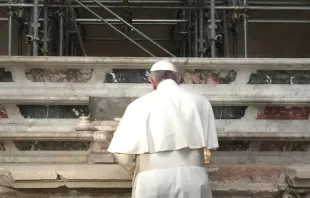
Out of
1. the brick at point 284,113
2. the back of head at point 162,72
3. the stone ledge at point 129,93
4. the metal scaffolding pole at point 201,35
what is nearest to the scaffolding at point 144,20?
the metal scaffolding pole at point 201,35

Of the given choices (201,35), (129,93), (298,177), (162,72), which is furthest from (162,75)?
(201,35)

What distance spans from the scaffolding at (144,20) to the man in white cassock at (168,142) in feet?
8.12

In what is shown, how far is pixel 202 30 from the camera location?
677cm

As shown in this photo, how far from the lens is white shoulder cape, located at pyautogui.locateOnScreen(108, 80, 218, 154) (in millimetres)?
3469

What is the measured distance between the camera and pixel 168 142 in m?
3.46

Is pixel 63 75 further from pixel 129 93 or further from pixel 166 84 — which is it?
pixel 166 84

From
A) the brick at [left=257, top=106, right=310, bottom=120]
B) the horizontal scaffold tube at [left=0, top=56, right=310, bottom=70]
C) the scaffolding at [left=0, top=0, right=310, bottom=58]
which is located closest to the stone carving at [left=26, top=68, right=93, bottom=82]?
the horizontal scaffold tube at [left=0, top=56, right=310, bottom=70]

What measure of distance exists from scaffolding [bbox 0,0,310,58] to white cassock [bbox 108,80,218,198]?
2.48 m

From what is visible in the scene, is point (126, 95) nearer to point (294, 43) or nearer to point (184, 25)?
point (184, 25)

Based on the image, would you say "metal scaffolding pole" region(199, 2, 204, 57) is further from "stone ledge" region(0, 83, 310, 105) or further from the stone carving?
the stone carving

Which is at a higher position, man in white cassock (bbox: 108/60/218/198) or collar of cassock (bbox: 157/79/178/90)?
collar of cassock (bbox: 157/79/178/90)

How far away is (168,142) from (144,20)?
161 inches

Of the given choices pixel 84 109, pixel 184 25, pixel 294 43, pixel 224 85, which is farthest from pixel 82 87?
pixel 294 43

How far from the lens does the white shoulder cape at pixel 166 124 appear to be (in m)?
3.47
